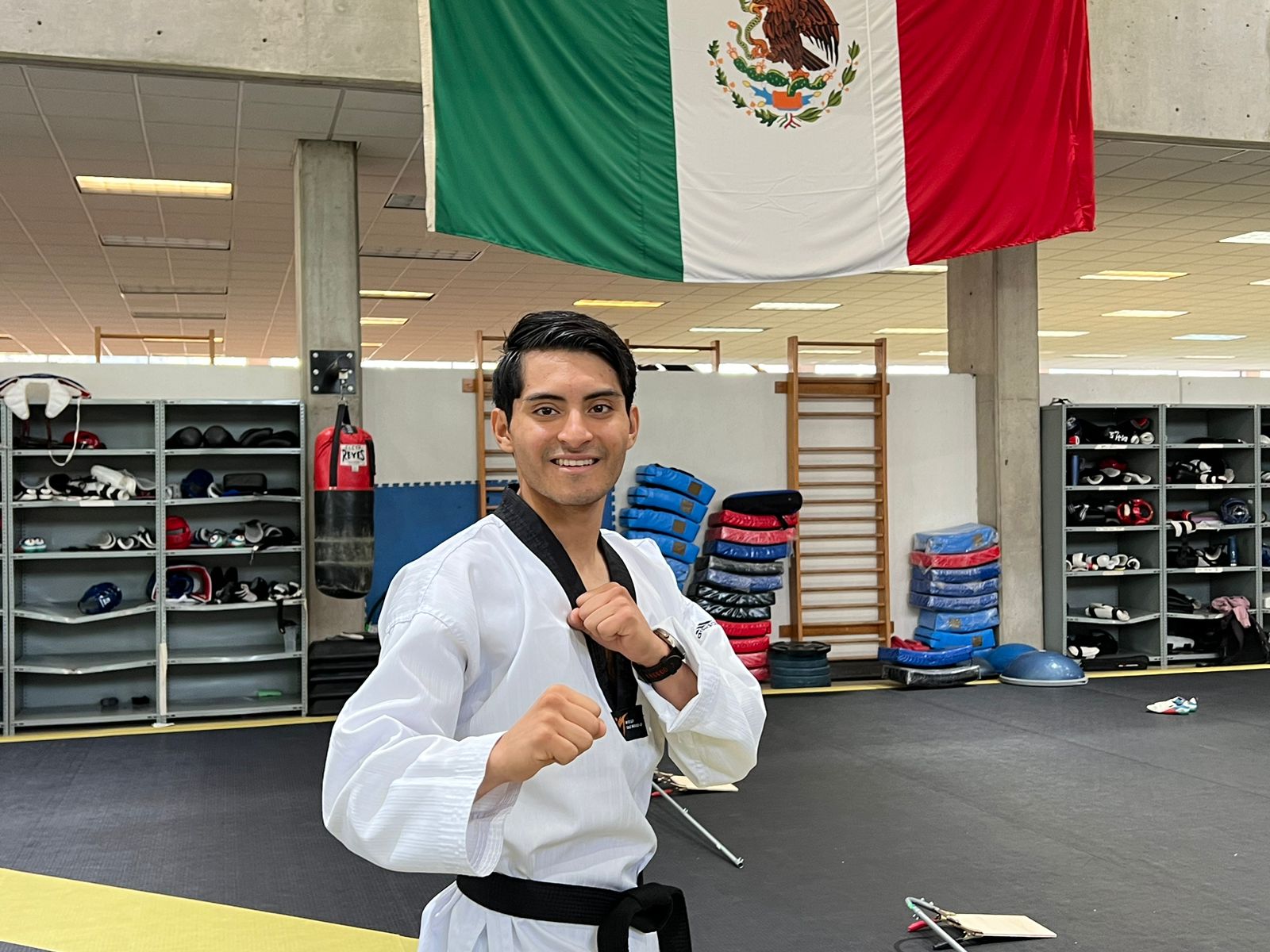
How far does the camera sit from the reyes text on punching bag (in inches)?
260

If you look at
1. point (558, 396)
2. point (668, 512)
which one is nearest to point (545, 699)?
point (558, 396)

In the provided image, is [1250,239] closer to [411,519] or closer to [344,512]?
[411,519]

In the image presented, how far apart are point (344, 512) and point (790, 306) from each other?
9.20 m

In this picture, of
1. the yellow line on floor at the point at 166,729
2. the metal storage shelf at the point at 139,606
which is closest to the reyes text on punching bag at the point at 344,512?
the metal storage shelf at the point at 139,606

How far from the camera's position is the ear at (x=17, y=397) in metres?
6.66

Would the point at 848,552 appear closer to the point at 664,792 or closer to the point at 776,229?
the point at 776,229

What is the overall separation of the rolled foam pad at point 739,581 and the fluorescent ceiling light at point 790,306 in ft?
22.1

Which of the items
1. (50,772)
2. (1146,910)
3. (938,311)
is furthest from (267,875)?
(938,311)

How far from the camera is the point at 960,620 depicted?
8.43 metres

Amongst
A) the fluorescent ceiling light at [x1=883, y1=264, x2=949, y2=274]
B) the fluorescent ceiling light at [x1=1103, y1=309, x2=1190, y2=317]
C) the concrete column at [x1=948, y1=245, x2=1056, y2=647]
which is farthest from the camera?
the fluorescent ceiling light at [x1=1103, y1=309, x2=1190, y2=317]

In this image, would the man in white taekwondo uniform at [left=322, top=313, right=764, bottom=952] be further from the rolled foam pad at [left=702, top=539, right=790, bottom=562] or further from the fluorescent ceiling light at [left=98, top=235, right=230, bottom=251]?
the fluorescent ceiling light at [left=98, top=235, right=230, bottom=251]

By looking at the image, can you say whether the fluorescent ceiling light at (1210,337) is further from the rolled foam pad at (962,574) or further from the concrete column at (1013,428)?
the rolled foam pad at (962,574)

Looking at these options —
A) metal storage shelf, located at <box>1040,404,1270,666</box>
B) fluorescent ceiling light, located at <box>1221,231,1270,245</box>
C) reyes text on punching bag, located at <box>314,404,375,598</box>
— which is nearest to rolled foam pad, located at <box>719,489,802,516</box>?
metal storage shelf, located at <box>1040,404,1270,666</box>

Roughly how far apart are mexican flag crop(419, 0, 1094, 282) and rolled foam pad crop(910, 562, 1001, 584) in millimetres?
2504
